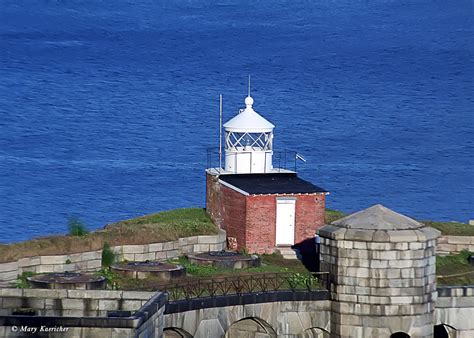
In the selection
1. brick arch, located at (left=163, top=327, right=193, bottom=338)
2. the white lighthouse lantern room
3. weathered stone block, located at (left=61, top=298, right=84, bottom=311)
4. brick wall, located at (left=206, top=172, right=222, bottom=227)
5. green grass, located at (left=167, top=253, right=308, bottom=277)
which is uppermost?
the white lighthouse lantern room

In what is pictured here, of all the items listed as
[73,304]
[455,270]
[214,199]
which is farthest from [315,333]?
[214,199]

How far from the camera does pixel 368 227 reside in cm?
4931

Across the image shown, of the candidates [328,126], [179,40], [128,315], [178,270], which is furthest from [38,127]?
[128,315]

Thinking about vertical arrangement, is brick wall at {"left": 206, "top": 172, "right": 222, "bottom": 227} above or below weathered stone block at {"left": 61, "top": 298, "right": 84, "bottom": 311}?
above

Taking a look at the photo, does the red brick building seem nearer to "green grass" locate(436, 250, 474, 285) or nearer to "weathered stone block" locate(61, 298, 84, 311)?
"green grass" locate(436, 250, 474, 285)

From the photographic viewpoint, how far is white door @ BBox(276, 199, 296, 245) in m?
56.9

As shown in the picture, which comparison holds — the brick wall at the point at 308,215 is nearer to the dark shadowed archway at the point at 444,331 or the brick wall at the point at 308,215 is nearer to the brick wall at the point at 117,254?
the brick wall at the point at 117,254

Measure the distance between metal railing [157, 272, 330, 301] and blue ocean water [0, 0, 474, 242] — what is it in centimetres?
Result: 3850

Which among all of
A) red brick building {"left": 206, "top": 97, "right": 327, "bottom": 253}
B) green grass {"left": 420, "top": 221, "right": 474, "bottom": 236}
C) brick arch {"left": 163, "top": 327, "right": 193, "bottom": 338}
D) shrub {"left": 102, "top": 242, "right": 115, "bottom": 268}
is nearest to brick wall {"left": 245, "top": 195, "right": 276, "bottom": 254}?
red brick building {"left": 206, "top": 97, "right": 327, "bottom": 253}

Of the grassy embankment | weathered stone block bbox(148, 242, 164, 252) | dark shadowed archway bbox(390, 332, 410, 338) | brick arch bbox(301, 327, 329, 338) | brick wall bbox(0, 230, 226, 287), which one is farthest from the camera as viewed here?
weathered stone block bbox(148, 242, 164, 252)

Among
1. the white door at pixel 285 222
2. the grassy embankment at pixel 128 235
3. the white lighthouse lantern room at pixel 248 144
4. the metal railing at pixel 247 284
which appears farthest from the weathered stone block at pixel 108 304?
the white lighthouse lantern room at pixel 248 144

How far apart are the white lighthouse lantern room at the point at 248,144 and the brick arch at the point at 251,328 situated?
339 inches

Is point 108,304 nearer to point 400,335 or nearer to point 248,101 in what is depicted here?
point 400,335

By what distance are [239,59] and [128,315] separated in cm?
13375
